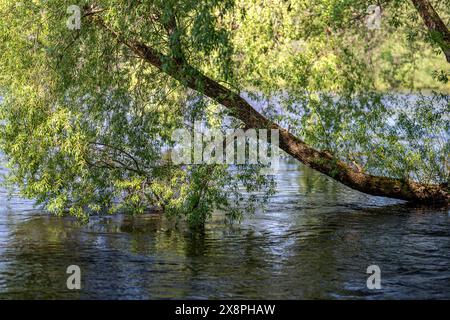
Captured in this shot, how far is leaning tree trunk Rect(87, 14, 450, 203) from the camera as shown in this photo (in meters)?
15.8

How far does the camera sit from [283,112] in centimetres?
1861

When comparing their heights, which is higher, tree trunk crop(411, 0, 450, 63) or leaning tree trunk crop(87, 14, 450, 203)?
tree trunk crop(411, 0, 450, 63)

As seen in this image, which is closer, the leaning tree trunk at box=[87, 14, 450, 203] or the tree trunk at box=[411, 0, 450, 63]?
the leaning tree trunk at box=[87, 14, 450, 203]

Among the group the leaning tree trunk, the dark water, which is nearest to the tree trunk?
the leaning tree trunk

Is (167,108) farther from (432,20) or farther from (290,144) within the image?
(432,20)

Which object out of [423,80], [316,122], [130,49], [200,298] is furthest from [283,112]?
[423,80]

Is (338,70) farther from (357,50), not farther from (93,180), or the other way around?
(93,180)

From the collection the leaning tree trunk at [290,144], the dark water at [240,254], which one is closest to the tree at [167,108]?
the leaning tree trunk at [290,144]

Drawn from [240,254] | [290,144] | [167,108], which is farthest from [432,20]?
[240,254]

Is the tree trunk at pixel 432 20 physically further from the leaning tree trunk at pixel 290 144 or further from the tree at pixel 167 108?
the leaning tree trunk at pixel 290 144

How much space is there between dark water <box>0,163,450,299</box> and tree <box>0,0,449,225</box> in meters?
0.78

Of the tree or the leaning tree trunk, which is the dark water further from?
the tree

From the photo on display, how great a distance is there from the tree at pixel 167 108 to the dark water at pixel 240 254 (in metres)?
0.78

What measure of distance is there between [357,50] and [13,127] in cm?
1032
